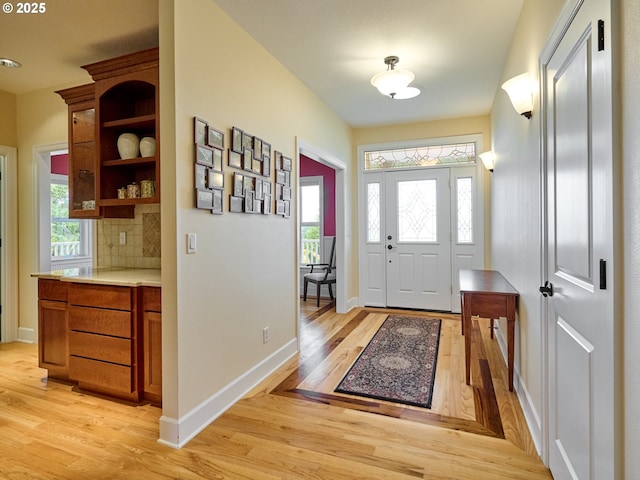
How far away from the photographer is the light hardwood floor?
173 cm

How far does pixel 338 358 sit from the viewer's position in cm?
322

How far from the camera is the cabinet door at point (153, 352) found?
2309 mm

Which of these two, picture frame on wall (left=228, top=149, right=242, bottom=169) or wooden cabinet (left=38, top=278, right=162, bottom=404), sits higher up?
→ picture frame on wall (left=228, top=149, right=242, bottom=169)

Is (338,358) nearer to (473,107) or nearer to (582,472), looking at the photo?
(582,472)

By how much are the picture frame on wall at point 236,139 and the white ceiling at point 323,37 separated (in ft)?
2.54

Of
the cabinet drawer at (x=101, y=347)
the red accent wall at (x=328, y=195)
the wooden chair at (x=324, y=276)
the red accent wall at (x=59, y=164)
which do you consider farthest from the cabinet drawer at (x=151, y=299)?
the red accent wall at (x=328, y=195)

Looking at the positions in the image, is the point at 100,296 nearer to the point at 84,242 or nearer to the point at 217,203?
the point at 217,203

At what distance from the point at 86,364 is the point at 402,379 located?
232 cm

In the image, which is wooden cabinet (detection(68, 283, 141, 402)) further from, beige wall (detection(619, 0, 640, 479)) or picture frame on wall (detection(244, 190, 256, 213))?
beige wall (detection(619, 0, 640, 479))

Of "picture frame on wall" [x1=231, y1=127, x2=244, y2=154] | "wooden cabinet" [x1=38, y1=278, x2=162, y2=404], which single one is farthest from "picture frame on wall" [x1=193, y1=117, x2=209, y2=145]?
"wooden cabinet" [x1=38, y1=278, x2=162, y2=404]

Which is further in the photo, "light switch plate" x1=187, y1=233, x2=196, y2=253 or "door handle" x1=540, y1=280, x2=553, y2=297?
"light switch plate" x1=187, y1=233, x2=196, y2=253

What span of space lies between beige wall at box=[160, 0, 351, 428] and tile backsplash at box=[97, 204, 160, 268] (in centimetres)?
101

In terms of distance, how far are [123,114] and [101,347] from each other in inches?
73.1

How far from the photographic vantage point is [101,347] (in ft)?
8.00
